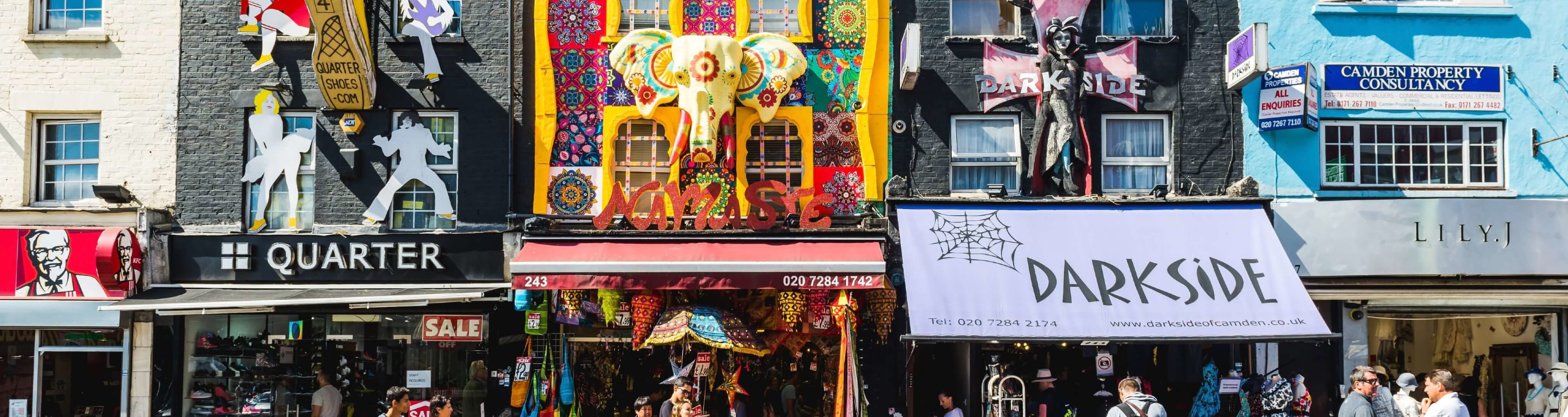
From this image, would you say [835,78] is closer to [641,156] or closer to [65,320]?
[641,156]

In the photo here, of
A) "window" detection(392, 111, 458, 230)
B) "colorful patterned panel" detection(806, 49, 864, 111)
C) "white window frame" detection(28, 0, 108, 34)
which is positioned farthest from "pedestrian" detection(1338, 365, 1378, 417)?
"white window frame" detection(28, 0, 108, 34)

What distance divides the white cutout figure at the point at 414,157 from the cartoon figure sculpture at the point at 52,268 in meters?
3.35

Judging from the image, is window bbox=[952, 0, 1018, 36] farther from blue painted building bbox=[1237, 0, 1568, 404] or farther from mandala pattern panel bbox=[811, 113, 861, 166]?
blue painted building bbox=[1237, 0, 1568, 404]

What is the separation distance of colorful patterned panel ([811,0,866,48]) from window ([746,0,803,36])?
0.28m

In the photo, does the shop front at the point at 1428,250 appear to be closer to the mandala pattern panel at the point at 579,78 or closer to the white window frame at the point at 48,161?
the mandala pattern panel at the point at 579,78

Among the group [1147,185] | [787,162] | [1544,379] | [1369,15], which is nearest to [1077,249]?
[1147,185]

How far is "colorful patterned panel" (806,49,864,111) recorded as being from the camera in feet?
46.5

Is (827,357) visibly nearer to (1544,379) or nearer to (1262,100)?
(1262,100)

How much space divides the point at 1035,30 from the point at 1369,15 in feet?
13.4

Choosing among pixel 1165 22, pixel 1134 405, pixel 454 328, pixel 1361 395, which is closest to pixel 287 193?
pixel 454 328

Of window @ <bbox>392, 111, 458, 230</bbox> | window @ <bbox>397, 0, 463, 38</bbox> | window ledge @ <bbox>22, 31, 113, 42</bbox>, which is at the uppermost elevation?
window @ <bbox>397, 0, 463, 38</bbox>

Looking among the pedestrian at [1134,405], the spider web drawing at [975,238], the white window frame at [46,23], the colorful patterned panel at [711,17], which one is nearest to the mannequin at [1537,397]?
the spider web drawing at [975,238]

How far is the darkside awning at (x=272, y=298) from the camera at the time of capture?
12875mm

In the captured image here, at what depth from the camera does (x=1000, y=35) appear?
14617mm
